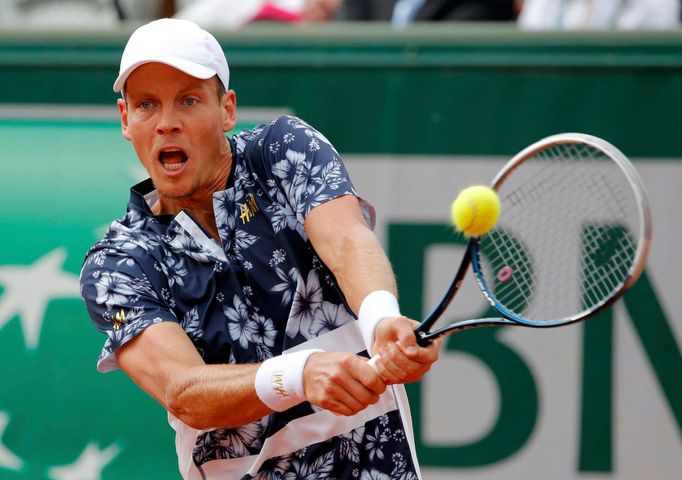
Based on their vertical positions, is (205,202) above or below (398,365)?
above

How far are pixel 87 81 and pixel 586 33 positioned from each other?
2.01 m

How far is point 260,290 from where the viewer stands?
10.0ft

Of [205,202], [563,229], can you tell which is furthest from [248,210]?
[563,229]

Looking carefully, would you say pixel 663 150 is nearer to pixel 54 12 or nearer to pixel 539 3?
pixel 539 3

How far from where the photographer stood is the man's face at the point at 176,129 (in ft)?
10.1

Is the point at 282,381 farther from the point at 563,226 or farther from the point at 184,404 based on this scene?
the point at 563,226

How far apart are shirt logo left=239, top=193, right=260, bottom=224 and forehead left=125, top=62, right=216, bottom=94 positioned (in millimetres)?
331

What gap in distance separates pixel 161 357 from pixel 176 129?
1.87ft

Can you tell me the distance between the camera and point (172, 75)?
121 inches

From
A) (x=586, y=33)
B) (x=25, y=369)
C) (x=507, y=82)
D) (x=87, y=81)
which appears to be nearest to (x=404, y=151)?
(x=507, y=82)

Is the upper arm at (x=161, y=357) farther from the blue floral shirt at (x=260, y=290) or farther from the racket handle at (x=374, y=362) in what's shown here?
the racket handle at (x=374, y=362)

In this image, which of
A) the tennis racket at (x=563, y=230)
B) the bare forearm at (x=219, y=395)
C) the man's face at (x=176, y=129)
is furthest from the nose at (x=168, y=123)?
the tennis racket at (x=563, y=230)

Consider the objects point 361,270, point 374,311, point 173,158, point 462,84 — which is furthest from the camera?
point 462,84

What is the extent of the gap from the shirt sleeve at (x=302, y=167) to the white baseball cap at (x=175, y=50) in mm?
232
